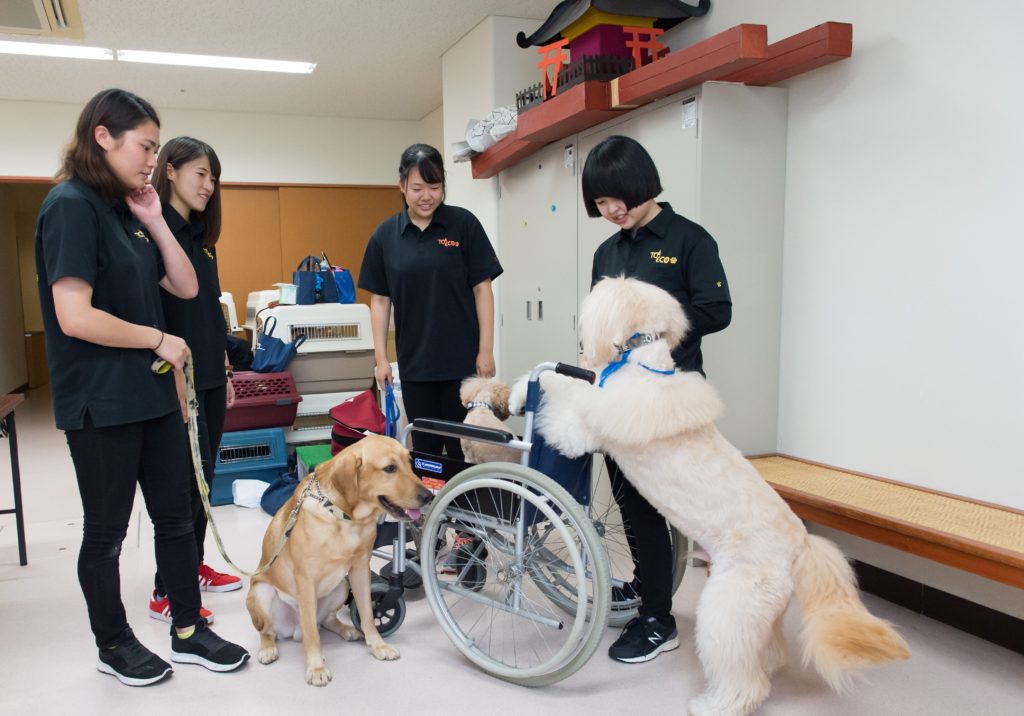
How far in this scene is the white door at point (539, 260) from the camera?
3.54 metres

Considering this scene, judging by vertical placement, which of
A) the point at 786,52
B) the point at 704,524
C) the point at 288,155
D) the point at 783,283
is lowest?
→ the point at 704,524

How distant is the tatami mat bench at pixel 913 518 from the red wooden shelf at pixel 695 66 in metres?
1.42

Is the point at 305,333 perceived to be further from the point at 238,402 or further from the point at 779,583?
the point at 779,583

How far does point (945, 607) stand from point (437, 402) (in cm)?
179

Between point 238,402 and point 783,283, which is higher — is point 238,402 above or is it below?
below

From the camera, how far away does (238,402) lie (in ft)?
12.3

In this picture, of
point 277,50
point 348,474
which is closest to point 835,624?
point 348,474

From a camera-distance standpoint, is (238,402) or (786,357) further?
(238,402)

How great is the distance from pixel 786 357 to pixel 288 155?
18.5 ft

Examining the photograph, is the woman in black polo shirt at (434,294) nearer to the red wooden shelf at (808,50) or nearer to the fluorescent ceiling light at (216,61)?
the red wooden shelf at (808,50)

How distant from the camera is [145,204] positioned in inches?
73.5

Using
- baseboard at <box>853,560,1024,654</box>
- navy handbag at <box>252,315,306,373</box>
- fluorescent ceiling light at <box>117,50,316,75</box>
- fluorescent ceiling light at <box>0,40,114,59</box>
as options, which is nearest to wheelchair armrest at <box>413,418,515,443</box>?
baseboard at <box>853,560,1024,654</box>

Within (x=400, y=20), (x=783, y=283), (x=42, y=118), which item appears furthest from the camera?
(x=42, y=118)

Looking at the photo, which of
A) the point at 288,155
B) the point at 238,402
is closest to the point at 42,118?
the point at 288,155
